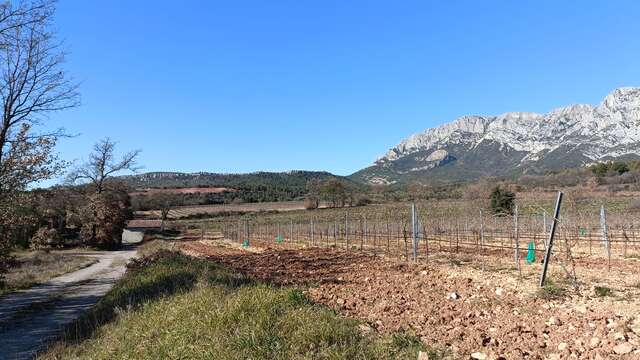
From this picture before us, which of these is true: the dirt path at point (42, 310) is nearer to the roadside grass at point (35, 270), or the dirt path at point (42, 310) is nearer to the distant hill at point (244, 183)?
the roadside grass at point (35, 270)

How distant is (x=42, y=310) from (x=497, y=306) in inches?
445

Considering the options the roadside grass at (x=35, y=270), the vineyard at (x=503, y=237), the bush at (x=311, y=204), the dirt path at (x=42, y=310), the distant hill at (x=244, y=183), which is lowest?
the roadside grass at (x=35, y=270)

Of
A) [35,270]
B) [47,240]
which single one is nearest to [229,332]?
[35,270]

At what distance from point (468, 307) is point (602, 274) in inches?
183

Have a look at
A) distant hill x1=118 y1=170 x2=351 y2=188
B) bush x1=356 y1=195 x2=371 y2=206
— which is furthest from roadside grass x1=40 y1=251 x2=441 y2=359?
distant hill x1=118 y1=170 x2=351 y2=188

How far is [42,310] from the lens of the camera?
40.1 feet

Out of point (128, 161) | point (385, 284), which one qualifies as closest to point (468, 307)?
point (385, 284)

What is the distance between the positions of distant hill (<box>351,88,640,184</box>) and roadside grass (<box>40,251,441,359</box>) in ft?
407

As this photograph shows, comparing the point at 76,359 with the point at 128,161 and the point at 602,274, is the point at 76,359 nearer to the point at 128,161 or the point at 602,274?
the point at 602,274

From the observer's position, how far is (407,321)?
20.0 feet

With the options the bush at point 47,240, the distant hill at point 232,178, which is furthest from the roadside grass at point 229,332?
the distant hill at point 232,178

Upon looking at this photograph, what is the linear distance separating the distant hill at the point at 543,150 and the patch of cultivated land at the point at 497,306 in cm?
11968

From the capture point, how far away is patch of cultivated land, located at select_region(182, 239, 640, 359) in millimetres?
4867

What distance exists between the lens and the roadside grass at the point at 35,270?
1695 centimetres
